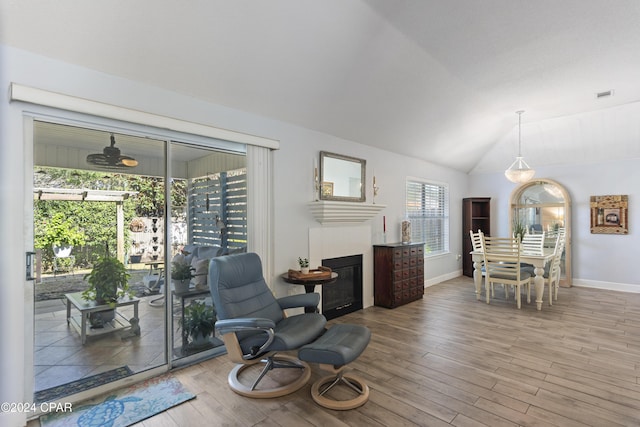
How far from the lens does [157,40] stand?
238 centimetres

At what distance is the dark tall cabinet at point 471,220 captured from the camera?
7.20 meters

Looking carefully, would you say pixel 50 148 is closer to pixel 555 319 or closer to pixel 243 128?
pixel 243 128

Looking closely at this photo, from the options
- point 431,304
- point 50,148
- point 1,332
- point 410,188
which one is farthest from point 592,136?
point 1,332

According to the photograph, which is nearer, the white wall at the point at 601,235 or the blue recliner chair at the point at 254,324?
the blue recliner chair at the point at 254,324

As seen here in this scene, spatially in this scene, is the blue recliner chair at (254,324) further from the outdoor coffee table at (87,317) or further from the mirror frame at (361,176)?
the mirror frame at (361,176)

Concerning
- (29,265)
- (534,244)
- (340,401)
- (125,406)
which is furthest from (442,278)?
(29,265)

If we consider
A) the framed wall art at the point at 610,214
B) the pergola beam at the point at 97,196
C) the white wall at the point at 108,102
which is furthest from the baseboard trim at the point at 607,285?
the pergola beam at the point at 97,196

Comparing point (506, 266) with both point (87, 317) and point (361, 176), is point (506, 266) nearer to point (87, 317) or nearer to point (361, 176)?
point (361, 176)

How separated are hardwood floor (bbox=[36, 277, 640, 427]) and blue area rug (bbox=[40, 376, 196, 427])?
10 centimetres

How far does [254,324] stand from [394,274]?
2.91 metres

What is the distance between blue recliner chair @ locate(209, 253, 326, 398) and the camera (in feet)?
7.85

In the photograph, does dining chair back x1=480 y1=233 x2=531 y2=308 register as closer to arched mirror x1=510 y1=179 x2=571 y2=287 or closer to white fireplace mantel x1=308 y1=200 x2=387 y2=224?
white fireplace mantel x1=308 y1=200 x2=387 y2=224

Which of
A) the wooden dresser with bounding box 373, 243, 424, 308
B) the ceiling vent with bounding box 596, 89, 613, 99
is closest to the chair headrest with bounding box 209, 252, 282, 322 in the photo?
the wooden dresser with bounding box 373, 243, 424, 308

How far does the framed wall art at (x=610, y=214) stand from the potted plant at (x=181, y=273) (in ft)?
24.0
